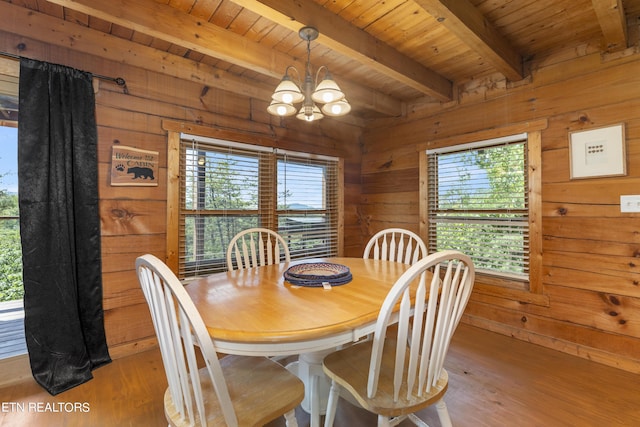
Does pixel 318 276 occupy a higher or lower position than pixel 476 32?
lower

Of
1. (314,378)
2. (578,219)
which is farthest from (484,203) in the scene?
(314,378)

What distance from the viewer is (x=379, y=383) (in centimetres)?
121

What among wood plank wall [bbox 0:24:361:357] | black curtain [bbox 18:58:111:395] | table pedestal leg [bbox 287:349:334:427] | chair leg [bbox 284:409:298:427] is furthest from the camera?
wood plank wall [bbox 0:24:361:357]

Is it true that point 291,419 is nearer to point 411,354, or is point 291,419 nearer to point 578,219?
point 411,354

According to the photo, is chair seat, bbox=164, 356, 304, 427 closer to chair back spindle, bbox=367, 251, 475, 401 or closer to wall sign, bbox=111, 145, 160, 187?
chair back spindle, bbox=367, 251, 475, 401

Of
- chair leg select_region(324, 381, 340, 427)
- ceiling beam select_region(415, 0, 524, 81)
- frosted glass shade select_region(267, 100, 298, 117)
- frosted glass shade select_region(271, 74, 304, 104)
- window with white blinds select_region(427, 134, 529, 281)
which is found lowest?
chair leg select_region(324, 381, 340, 427)

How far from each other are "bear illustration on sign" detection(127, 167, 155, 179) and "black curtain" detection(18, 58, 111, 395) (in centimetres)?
23

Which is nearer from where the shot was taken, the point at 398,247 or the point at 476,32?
the point at 476,32

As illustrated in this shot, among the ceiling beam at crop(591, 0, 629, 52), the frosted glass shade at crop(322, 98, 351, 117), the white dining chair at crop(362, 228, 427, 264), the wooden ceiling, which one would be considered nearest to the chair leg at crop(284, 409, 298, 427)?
the white dining chair at crop(362, 228, 427, 264)

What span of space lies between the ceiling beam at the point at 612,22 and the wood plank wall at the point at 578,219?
0.28 feet

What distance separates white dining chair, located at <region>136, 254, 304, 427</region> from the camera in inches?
36.3

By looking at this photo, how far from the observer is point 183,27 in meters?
1.94

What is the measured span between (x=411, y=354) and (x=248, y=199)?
218cm

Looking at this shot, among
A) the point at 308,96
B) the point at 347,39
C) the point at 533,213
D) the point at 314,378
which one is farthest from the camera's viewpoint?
the point at 533,213
